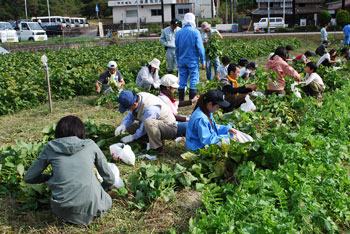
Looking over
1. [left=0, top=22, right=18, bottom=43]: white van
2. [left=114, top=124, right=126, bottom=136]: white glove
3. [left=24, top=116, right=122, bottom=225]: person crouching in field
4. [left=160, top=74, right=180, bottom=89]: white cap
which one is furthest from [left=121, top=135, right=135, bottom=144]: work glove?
[left=0, top=22, right=18, bottom=43]: white van

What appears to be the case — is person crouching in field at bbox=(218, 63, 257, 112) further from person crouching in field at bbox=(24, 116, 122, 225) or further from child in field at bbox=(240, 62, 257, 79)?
person crouching in field at bbox=(24, 116, 122, 225)

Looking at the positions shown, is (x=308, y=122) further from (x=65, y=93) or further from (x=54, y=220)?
(x=65, y=93)

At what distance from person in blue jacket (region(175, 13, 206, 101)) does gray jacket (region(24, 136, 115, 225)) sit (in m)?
4.50

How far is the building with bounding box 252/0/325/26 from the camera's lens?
51438mm

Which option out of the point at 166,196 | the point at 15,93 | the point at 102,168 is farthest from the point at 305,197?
the point at 15,93

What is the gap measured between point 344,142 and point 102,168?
301 centimetres

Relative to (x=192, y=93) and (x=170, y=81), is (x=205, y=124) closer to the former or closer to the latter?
(x=170, y=81)

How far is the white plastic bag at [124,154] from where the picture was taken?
4762 mm

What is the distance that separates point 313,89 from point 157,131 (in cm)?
443

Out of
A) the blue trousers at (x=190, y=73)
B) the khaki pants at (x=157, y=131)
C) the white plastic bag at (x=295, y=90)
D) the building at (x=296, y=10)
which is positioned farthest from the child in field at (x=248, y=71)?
the building at (x=296, y=10)

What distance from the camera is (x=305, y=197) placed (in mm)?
3158

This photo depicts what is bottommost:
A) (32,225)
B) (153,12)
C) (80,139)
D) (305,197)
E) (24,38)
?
(32,225)

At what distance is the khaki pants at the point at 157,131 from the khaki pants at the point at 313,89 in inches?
158

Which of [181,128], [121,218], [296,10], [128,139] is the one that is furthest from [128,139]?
[296,10]
